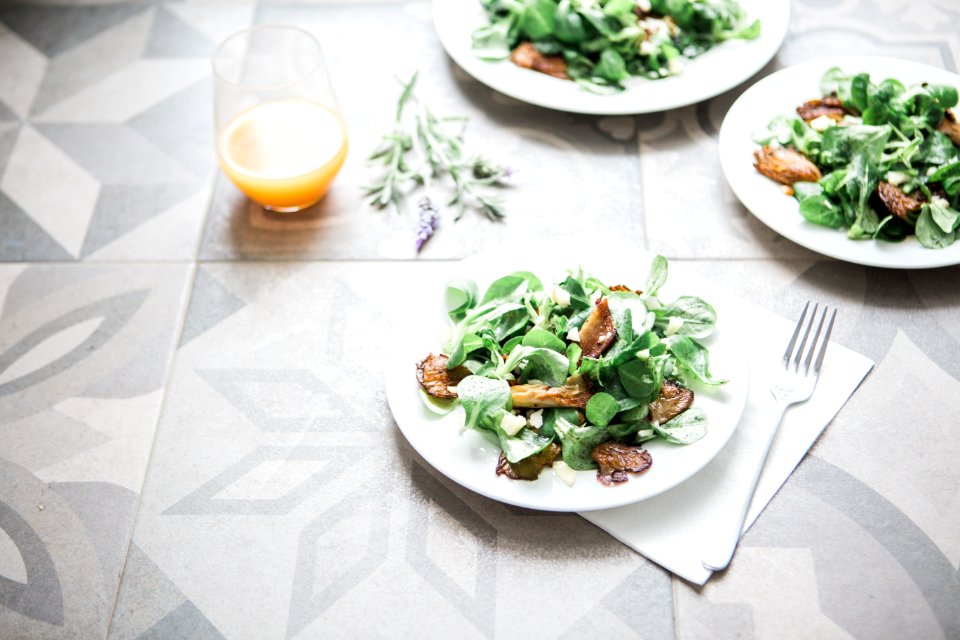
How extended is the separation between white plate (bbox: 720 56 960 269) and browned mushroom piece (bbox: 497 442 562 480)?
45cm

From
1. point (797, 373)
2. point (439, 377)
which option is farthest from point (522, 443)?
point (797, 373)

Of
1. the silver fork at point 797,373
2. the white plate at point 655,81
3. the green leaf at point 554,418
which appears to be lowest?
the silver fork at point 797,373

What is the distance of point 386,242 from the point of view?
3.97ft

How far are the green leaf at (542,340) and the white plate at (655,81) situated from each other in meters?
0.45

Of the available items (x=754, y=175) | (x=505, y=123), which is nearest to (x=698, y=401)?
(x=754, y=175)

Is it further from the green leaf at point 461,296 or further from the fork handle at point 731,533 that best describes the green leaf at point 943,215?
the green leaf at point 461,296

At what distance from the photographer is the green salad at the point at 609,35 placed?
4.18 ft

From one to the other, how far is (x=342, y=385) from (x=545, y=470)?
1.01 feet

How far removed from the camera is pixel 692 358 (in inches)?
36.7

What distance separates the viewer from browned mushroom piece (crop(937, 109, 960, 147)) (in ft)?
3.63

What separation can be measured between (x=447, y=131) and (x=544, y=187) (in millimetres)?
192

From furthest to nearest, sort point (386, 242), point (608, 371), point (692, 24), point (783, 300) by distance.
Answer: point (692, 24) → point (386, 242) → point (783, 300) → point (608, 371)

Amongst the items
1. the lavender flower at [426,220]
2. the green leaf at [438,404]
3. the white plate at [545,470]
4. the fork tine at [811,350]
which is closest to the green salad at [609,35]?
the lavender flower at [426,220]

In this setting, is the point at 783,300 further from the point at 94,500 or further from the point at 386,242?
the point at 94,500
